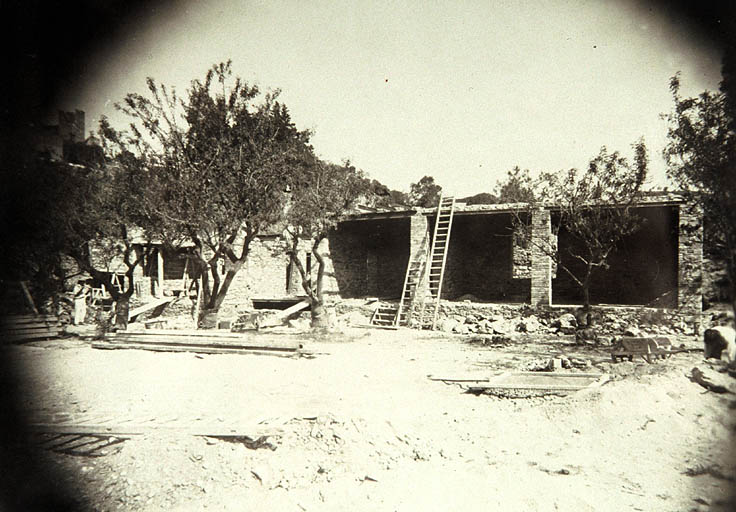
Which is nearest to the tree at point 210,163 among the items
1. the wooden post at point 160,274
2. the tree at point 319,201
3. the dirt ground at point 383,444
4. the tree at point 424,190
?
the tree at point 319,201

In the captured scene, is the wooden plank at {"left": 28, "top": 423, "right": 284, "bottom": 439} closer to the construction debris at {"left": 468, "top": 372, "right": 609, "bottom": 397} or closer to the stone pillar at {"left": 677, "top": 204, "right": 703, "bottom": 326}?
the construction debris at {"left": 468, "top": 372, "right": 609, "bottom": 397}

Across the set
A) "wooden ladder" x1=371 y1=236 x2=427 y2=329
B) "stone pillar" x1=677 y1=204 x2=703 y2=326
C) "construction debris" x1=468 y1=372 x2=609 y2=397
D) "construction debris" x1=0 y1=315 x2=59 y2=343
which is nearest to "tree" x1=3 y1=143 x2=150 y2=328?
"construction debris" x1=0 y1=315 x2=59 y2=343

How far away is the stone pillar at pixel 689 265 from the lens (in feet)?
37.6

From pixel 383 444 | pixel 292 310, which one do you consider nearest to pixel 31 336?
pixel 292 310

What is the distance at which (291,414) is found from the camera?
17.6 ft

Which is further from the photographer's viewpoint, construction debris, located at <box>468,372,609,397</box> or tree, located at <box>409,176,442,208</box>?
tree, located at <box>409,176,442,208</box>

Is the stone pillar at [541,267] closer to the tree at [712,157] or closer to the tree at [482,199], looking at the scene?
the tree at [712,157]

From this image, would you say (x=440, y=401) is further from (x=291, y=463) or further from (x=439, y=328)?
(x=439, y=328)

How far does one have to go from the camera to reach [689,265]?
465 inches

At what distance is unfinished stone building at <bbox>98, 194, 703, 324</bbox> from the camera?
46.5ft

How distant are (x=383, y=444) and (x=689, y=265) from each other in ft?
35.1

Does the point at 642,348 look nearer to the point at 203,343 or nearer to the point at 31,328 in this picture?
the point at 203,343

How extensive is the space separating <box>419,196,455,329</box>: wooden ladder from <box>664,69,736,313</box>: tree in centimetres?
770

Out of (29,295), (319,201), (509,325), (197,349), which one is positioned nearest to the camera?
(197,349)
